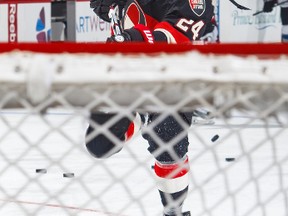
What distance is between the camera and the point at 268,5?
5.09m

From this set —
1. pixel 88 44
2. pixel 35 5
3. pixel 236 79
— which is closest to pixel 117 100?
pixel 236 79

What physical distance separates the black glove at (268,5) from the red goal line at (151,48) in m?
3.99

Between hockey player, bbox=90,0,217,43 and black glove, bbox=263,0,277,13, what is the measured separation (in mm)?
3020

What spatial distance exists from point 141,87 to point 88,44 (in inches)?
17.1

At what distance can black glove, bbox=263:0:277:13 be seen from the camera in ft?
16.5

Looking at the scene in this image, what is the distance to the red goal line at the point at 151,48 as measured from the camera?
95 cm

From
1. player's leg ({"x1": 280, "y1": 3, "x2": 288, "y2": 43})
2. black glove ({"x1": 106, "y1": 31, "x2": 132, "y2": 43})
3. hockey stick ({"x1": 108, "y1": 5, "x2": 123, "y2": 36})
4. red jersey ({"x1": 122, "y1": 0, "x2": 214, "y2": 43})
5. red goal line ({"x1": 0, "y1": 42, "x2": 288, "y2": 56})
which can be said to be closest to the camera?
red goal line ({"x1": 0, "y1": 42, "x2": 288, "y2": 56})

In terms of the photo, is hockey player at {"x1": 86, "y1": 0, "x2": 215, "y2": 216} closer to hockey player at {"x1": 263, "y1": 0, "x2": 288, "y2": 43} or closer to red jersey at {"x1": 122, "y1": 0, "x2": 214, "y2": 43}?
red jersey at {"x1": 122, "y1": 0, "x2": 214, "y2": 43}

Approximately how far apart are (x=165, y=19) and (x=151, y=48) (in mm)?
858

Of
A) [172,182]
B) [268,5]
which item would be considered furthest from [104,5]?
[268,5]

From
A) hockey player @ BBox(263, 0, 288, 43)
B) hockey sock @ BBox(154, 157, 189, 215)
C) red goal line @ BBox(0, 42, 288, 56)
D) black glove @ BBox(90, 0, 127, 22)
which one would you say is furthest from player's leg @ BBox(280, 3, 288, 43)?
red goal line @ BBox(0, 42, 288, 56)

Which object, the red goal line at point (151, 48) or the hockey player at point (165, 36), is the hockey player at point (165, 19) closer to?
the hockey player at point (165, 36)

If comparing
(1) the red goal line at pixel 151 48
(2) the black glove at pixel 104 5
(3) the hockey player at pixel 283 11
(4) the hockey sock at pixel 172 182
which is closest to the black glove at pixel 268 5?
(3) the hockey player at pixel 283 11

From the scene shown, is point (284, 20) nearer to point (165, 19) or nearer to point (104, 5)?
point (104, 5)
